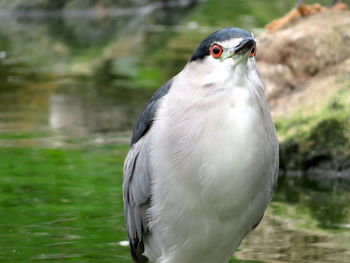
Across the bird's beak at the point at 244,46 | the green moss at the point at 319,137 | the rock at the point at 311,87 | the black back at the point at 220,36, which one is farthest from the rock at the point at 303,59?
the bird's beak at the point at 244,46

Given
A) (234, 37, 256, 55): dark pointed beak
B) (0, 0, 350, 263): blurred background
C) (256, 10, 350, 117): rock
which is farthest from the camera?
(256, 10, 350, 117): rock

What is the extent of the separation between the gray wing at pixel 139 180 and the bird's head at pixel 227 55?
15.2 inches

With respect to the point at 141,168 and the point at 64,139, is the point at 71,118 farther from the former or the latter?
the point at 141,168

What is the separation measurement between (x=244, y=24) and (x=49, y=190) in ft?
38.6

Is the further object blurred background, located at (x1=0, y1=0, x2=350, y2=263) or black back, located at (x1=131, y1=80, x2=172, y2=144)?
blurred background, located at (x1=0, y1=0, x2=350, y2=263)

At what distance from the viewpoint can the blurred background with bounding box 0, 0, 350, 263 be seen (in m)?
6.58

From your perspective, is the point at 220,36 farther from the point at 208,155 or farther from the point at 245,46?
the point at 208,155

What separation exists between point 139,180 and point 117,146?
423cm

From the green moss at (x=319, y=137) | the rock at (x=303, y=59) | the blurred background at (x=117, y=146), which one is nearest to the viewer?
the blurred background at (x=117, y=146)

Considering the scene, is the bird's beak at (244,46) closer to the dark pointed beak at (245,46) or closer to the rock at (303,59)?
the dark pointed beak at (245,46)

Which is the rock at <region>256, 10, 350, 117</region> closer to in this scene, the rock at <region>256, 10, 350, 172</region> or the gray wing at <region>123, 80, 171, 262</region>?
the rock at <region>256, 10, 350, 172</region>

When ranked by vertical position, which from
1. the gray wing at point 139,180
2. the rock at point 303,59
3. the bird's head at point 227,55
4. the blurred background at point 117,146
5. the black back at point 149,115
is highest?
the bird's head at point 227,55

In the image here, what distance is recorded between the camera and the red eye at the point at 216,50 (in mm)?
4656

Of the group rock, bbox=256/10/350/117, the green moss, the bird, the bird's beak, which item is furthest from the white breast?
rock, bbox=256/10/350/117
